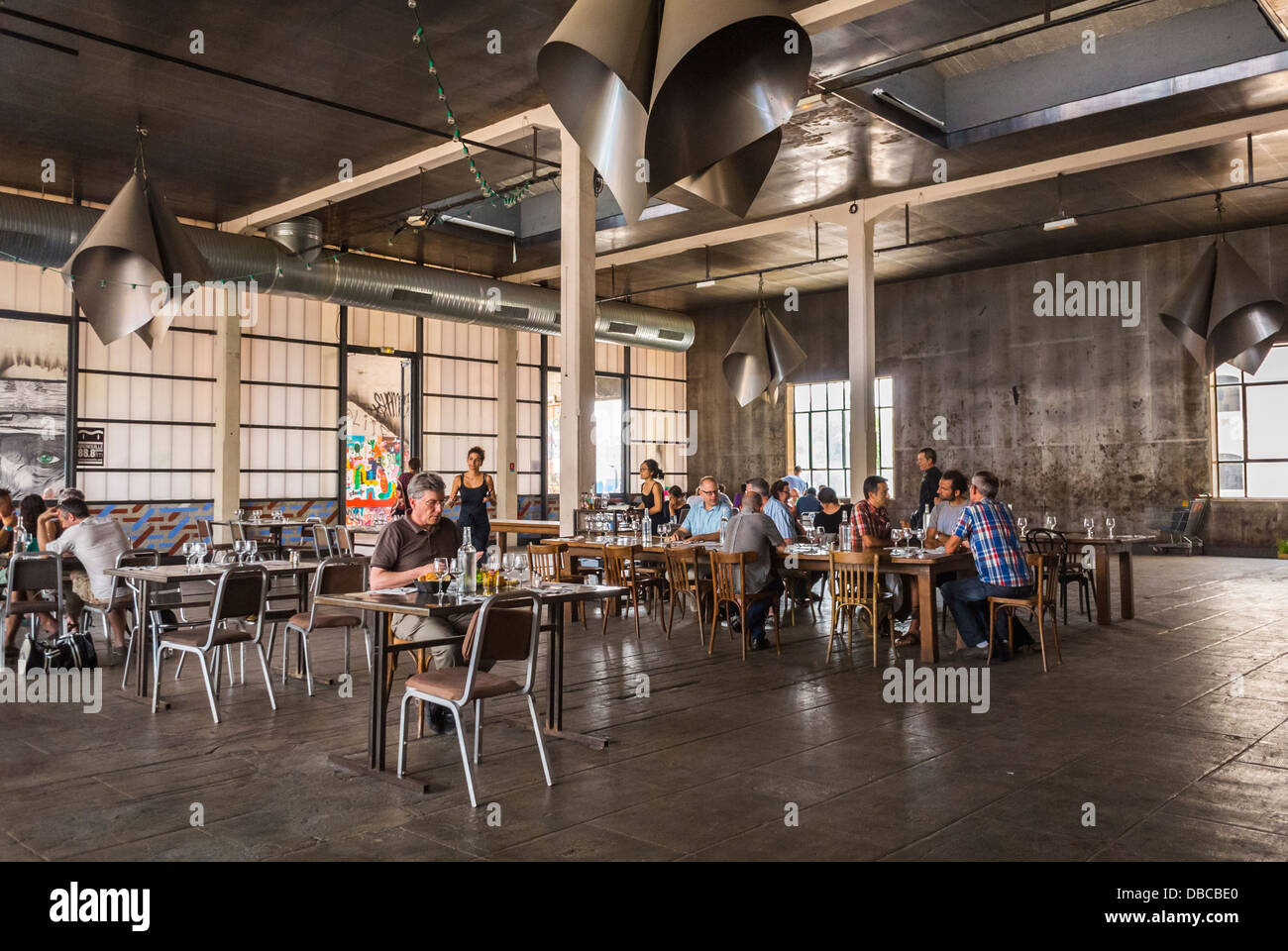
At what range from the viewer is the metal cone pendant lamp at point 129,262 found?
6.46 m

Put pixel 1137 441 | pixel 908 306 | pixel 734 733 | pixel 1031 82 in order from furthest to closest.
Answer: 1. pixel 908 306
2. pixel 1137 441
3. pixel 1031 82
4. pixel 734 733

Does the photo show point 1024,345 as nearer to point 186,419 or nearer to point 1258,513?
point 1258,513

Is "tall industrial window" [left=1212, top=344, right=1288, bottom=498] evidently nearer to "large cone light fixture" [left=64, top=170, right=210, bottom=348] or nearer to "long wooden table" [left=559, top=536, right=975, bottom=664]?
"long wooden table" [left=559, top=536, right=975, bottom=664]

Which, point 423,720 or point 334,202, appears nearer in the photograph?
point 423,720

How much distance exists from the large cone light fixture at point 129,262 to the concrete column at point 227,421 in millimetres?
6306

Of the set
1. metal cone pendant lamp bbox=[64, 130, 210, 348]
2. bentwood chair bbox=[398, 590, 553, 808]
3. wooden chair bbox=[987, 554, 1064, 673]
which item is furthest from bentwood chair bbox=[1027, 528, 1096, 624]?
metal cone pendant lamp bbox=[64, 130, 210, 348]

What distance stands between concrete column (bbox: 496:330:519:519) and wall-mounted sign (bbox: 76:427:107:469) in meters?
6.17

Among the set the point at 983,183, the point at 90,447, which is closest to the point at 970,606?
the point at 983,183

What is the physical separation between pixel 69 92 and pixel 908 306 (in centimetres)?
1318

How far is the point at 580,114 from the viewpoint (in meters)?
2.15

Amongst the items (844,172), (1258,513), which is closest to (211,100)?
(844,172)

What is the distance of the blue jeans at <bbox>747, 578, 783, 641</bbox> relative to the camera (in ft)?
21.8

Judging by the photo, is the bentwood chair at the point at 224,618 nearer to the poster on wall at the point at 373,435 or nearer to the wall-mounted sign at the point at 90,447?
the wall-mounted sign at the point at 90,447

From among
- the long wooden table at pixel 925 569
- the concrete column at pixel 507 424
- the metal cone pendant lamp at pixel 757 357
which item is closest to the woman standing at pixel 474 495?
the metal cone pendant lamp at pixel 757 357
